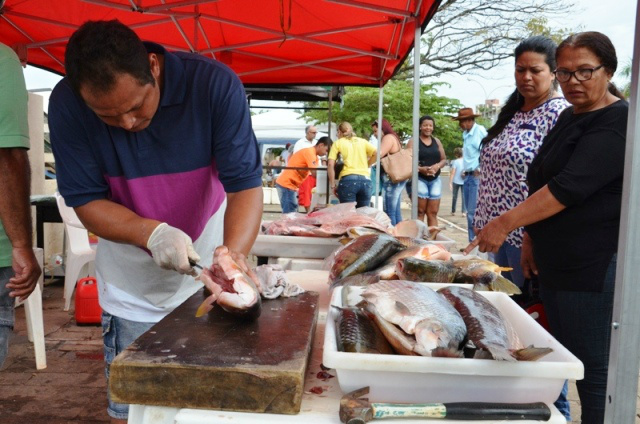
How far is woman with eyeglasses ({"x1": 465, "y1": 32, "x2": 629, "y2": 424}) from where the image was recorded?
233cm

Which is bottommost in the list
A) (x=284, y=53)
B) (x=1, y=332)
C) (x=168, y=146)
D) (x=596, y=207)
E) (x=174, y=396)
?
(x=1, y=332)

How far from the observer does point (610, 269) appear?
92.1 inches

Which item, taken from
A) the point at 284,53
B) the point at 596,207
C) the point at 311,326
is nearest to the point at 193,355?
the point at 311,326

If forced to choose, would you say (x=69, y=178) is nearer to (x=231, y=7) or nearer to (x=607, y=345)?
(x=607, y=345)

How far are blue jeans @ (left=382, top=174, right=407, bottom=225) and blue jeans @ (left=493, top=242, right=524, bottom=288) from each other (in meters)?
6.28

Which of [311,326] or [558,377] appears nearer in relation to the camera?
[558,377]

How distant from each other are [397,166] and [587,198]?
7.05 m

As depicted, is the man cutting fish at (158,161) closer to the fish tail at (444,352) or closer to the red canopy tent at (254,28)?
the fish tail at (444,352)

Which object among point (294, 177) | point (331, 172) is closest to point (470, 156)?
point (331, 172)

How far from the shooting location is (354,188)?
964cm

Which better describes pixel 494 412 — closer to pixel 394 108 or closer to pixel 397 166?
pixel 397 166

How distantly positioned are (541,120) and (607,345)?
135 cm

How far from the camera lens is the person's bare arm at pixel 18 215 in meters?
2.45

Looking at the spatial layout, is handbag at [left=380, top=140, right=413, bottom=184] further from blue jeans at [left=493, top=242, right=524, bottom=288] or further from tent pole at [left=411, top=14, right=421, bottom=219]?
blue jeans at [left=493, top=242, right=524, bottom=288]
